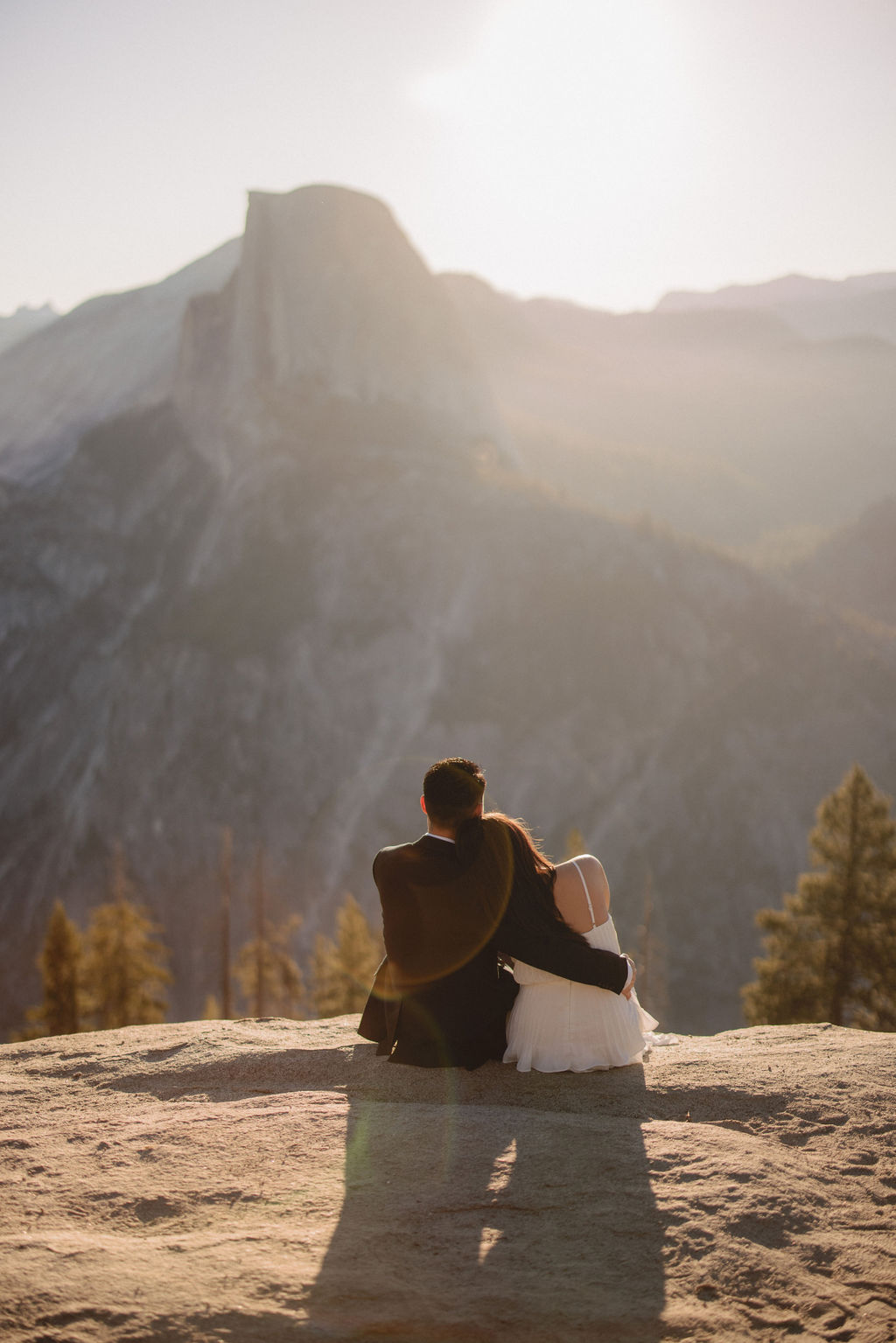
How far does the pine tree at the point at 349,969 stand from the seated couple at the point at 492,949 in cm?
2120

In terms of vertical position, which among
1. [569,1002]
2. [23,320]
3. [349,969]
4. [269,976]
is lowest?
[269,976]

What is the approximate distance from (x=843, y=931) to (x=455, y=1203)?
15.3m

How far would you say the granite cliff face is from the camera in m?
46.0

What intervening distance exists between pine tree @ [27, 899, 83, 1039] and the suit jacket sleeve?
25.0 meters

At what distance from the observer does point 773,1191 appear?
11.6 ft

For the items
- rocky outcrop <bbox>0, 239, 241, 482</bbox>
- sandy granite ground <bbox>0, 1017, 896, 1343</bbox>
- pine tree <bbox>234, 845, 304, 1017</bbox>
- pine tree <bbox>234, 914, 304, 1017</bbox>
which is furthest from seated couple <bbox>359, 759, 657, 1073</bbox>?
rocky outcrop <bbox>0, 239, 241, 482</bbox>

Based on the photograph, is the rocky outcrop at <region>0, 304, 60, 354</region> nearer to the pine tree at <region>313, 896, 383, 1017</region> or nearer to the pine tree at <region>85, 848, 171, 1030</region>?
the pine tree at <region>85, 848, 171, 1030</region>

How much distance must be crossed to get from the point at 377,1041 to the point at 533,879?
1772mm

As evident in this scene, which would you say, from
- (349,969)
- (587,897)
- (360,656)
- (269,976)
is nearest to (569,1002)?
(587,897)

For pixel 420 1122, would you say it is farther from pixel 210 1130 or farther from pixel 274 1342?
pixel 274 1342

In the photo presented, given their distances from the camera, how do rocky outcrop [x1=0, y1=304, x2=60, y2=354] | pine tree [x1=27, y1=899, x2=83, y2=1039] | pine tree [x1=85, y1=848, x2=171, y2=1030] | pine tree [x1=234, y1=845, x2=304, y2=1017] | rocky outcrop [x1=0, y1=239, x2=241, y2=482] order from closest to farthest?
pine tree [x1=27, y1=899, x2=83, y2=1039]
pine tree [x1=85, y1=848, x2=171, y2=1030]
pine tree [x1=234, y1=845, x2=304, y2=1017]
rocky outcrop [x1=0, y1=239, x2=241, y2=482]
rocky outcrop [x1=0, y1=304, x2=60, y2=354]

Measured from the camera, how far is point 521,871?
470cm

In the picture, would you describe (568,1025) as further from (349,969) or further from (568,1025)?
(349,969)

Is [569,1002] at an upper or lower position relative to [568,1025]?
upper
